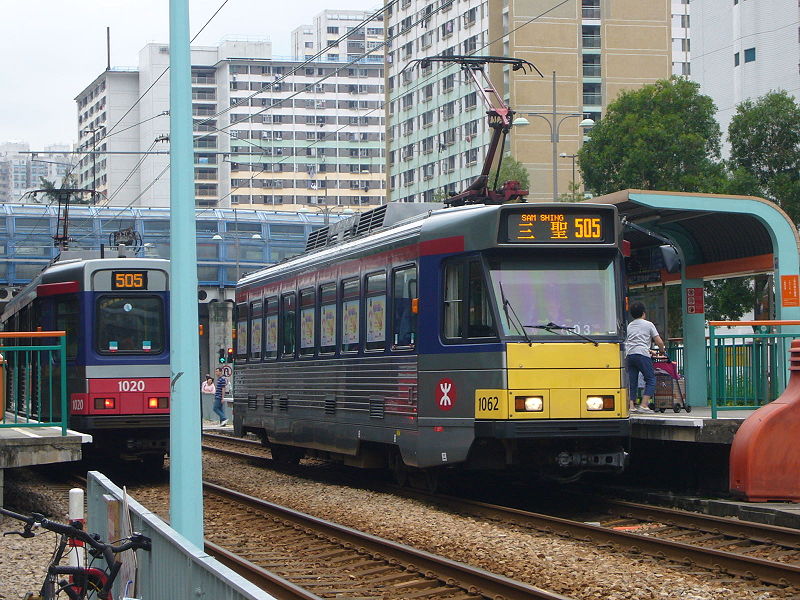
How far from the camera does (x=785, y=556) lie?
11.0 metres

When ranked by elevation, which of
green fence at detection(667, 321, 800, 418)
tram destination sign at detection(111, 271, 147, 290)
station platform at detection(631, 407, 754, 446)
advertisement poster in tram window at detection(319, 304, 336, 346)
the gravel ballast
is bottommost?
the gravel ballast

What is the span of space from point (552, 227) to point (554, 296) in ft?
2.34

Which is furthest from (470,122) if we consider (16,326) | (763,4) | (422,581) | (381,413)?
(422,581)

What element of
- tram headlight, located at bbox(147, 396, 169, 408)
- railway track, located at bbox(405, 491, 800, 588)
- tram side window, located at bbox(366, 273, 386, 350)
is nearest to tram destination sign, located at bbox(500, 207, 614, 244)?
tram side window, located at bbox(366, 273, 386, 350)

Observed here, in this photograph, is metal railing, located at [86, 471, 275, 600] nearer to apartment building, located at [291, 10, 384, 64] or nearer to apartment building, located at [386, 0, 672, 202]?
apartment building, located at [386, 0, 672, 202]

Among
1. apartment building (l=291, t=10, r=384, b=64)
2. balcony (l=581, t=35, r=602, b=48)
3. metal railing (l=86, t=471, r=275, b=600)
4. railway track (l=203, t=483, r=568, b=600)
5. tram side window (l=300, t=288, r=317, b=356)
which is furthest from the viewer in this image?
apartment building (l=291, t=10, r=384, b=64)

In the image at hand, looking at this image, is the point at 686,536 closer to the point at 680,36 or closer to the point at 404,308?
the point at 404,308

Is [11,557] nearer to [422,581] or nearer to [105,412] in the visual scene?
[422,581]

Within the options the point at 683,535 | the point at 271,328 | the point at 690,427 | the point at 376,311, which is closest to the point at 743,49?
the point at 271,328

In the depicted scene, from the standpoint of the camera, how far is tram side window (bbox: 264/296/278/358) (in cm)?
2092

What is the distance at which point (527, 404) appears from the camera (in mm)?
13719

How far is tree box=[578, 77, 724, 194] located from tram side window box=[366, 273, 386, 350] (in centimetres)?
3020

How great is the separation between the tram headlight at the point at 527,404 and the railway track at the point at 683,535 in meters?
1.03

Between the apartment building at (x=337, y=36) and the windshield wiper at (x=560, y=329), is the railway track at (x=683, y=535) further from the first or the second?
the apartment building at (x=337, y=36)
